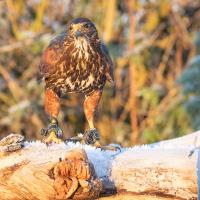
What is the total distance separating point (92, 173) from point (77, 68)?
1.50 meters

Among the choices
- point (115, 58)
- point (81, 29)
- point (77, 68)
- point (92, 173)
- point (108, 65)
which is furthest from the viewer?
point (115, 58)

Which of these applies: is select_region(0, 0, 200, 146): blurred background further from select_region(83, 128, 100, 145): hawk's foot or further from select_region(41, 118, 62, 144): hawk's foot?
select_region(41, 118, 62, 144): hawk's foot

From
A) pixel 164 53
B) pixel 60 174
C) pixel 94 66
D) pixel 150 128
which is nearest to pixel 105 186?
pixel 60 174

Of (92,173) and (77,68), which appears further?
(77,68)

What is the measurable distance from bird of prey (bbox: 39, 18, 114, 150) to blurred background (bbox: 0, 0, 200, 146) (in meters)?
10.2

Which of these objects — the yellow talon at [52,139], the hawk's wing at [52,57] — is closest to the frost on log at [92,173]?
the yellow talon at [52,139]

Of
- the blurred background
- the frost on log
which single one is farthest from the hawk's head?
the blurred background

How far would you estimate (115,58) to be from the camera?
1703cm

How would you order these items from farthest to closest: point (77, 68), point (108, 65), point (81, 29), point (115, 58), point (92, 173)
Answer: point (115, 58), point (108, 65), point (77, 68), point (81, 29), point (92, 173)

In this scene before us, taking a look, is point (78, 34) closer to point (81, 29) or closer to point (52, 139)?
point (81, 29)

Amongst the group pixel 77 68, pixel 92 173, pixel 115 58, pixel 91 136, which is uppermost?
pixel 115 58

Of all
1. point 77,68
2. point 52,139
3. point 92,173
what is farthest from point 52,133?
point 92,173

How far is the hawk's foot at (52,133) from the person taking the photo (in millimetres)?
6219

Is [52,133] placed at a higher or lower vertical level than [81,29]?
lower
